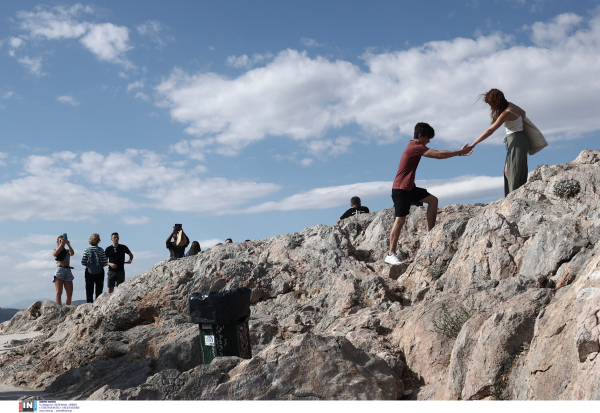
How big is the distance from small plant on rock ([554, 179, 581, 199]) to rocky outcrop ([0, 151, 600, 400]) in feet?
0.14

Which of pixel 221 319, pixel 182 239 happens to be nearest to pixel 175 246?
pixel 182 239

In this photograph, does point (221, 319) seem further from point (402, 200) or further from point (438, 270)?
point (402, 200)

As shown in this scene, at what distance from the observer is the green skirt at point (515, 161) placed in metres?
7.52

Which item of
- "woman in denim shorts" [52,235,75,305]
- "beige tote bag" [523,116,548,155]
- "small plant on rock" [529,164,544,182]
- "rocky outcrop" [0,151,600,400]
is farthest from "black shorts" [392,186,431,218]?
"woman in denim shorts" [52,235,75,305]

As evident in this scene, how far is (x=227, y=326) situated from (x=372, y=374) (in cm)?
154

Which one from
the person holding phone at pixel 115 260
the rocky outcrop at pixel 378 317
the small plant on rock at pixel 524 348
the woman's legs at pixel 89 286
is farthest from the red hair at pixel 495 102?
the woman's legs at pixel 89 286

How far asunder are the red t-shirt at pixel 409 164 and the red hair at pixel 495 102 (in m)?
1.18

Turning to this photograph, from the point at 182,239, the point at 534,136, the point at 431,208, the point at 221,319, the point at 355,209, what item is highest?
the point at 534,136

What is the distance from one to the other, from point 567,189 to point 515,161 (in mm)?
913

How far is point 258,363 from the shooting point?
3.83m

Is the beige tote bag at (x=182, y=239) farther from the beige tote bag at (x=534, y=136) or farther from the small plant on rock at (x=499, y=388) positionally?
the small plant on rock at (x=499, y=388)

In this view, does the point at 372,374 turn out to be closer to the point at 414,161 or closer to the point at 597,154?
the point at 414,161

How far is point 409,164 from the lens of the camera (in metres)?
7.37

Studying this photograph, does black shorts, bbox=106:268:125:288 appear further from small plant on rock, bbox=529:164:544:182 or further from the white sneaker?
small plant on rock, bbox=529:164:544:182
